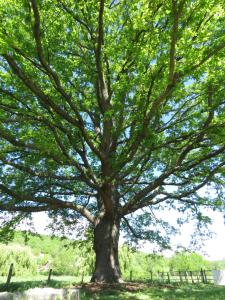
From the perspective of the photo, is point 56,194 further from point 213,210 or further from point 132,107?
point 213,210

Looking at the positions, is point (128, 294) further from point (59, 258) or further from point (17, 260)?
point (59, 258)

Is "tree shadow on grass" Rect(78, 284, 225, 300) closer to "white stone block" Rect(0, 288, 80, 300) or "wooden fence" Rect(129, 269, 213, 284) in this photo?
"white stone block" Rect(0, 288, 80, 300)

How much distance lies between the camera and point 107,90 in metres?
13.6

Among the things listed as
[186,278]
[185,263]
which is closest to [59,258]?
[186,278]

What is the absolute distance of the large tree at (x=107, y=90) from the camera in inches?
362

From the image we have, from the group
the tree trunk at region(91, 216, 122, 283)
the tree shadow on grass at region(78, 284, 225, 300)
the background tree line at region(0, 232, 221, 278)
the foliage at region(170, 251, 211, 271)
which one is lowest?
the tree shadow on grass at region(78, 284, 225, 300)

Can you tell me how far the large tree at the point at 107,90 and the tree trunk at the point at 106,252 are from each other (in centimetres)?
5

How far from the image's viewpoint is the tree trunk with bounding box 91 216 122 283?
13.5 metres

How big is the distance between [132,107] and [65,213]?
26.9ft

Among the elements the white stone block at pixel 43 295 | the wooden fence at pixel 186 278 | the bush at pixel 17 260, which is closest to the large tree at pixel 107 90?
the white stone block at pixel 43 295

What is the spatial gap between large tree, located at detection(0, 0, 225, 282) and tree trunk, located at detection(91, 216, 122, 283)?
0.05m

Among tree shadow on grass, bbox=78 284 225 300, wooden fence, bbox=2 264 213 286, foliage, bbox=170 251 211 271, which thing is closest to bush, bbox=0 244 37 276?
wooden fence, bbox=2 264 213 286

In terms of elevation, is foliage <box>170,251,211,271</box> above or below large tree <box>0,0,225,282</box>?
above

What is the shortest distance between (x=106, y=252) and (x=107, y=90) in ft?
24.0
